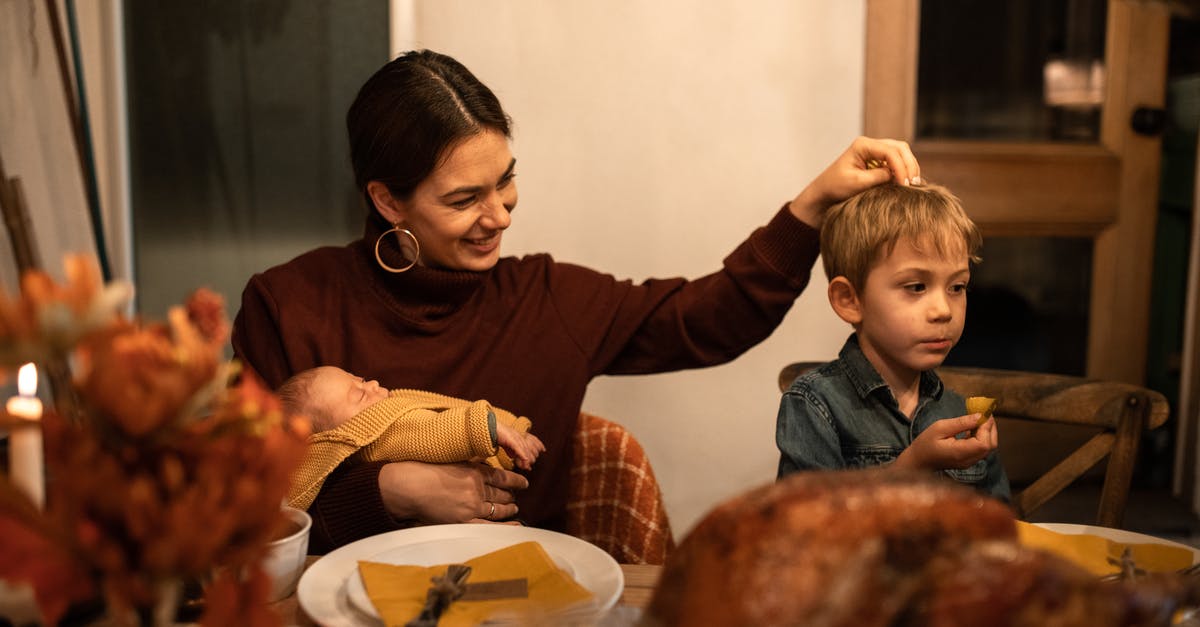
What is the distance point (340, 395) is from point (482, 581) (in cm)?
57

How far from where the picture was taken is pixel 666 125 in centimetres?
258

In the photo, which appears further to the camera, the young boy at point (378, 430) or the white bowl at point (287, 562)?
the young boy at point (378, 430)

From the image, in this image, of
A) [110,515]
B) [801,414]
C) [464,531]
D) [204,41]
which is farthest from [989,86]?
A: [110,515]

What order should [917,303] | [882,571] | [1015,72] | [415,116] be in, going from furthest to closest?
[1015,72] → [415,116] → [917,303] → [882,571]

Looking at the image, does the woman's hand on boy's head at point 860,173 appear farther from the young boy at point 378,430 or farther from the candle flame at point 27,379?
the candle flame at point 27,379

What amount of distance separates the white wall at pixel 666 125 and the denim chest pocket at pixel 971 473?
4.48 feet

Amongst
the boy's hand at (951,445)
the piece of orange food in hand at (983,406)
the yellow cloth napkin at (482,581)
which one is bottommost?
the yellow cloth napkin at (482,581)

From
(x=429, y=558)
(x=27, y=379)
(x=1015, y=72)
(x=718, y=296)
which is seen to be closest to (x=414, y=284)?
(x=718, y=296)

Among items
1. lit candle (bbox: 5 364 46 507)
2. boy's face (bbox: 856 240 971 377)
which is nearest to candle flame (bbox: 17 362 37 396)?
lit candle (bbox: 5 364 46 507)

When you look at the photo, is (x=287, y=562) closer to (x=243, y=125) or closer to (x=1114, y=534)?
(x=1114, y=534)

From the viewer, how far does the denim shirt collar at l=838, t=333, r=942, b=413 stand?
1.28 metres

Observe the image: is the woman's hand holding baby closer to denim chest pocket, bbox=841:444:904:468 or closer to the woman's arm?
the woman's arm

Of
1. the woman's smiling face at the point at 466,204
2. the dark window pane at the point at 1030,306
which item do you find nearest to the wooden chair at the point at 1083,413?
the woman's smiling face at the point at 466,204

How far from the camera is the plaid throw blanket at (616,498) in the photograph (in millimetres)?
1445
